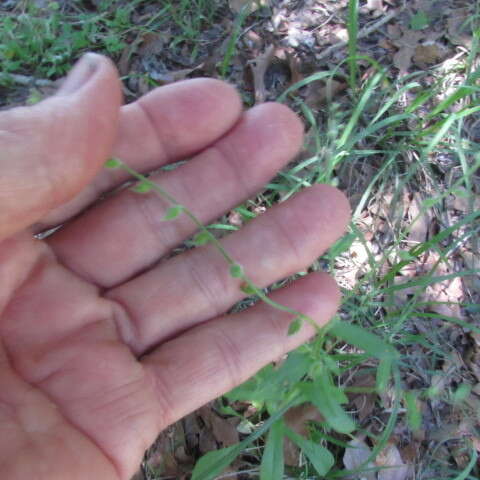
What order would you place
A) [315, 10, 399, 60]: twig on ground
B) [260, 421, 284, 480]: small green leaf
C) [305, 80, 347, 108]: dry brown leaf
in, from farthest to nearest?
1. [315, 10, 399, 60]: twig on ground
2. [305, 80, 347, 108]: dry brown leaf
3. [260, 421, 284, 480]: small green leaf

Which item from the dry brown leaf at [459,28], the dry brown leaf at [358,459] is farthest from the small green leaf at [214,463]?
the dry brown leaf at [459,28]

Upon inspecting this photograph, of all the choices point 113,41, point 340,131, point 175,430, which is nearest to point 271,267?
point 175,430

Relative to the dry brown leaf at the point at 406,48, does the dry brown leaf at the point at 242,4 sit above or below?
above

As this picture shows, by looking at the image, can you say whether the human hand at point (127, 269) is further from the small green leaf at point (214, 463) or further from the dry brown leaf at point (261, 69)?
the dry brown leaf at point (261, 69)

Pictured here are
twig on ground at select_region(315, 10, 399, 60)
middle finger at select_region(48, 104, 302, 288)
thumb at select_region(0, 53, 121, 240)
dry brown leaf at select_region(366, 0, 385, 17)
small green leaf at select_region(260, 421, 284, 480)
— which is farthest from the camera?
dry brown leaf at select_region(366, 0, 385, 17)

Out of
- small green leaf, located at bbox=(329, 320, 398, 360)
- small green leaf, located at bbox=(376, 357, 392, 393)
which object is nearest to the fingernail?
small green leaf, located at bbox=(329, 320, 398, 360)

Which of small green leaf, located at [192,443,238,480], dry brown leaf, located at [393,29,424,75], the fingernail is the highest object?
the fingernail

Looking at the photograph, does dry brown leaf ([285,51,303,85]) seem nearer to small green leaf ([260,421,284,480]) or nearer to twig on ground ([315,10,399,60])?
twig on ground ([315,10,399,60])

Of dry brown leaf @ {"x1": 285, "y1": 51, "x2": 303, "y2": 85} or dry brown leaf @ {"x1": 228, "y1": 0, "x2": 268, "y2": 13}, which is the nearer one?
dry brown leaf @ {"x1": 285, "y1": 51, "x2": 303, "y2": 85}
